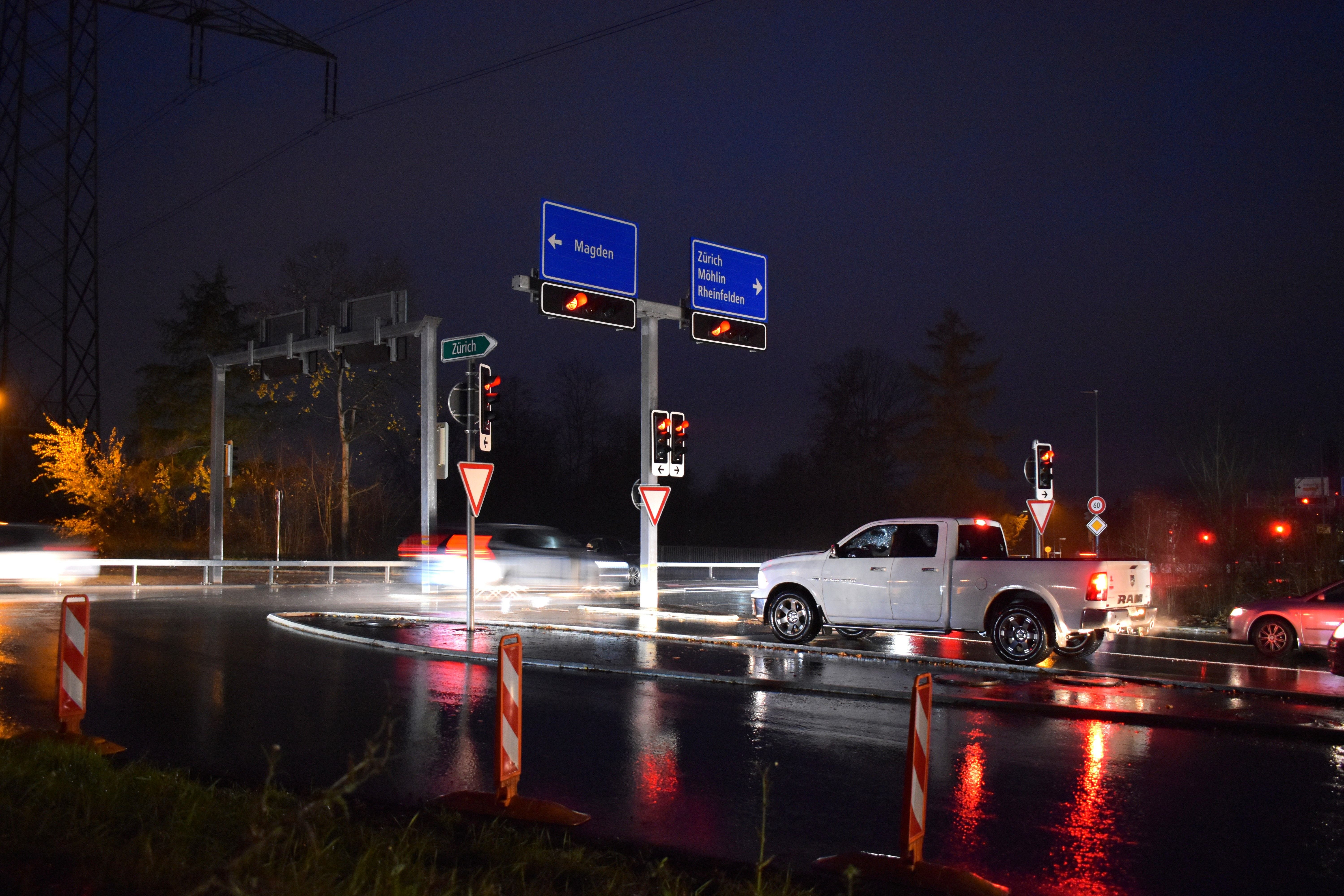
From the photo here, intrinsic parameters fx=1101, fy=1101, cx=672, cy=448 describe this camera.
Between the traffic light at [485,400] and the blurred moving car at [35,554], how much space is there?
14.6 meters

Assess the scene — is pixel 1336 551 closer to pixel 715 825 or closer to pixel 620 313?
pixel 620 313

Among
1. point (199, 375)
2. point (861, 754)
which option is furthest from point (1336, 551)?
point (199, 375)

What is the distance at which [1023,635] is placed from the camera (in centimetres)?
1399

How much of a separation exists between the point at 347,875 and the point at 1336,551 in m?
23.2

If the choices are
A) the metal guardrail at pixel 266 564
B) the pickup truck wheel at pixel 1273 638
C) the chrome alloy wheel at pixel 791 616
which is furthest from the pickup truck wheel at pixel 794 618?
the metal guardrail at pixel 266 564

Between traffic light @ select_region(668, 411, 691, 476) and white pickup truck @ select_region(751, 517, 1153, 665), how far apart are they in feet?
16.6

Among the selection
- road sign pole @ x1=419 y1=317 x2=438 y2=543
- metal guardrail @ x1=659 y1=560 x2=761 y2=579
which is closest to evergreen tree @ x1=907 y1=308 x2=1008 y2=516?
metal guardrail @ x1=659 y1=560 x2=761 y2=579

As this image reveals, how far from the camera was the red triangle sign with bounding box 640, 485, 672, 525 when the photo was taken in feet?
66.2

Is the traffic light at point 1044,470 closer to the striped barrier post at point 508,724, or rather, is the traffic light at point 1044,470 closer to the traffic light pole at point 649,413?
the traffic light pole at point 649,413

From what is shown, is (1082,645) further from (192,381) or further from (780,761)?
(192,381)

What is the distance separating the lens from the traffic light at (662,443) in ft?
69.5

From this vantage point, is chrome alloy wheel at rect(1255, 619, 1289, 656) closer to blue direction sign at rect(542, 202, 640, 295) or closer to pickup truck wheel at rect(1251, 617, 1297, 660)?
pickup truck wheel at rect(1251, 617, 1297, 660)

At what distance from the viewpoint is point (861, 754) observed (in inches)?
336

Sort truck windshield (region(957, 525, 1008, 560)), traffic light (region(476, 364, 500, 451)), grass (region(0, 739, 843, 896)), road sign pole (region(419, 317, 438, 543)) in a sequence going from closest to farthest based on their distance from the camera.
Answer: grass (region(0, 739, 843, 896)) < truck windshield (region(957, 525, 1008, 560)) < traffic light (region(476, 364, 500, 451)) < road sign pole (region(419, 317, 438, 543))
